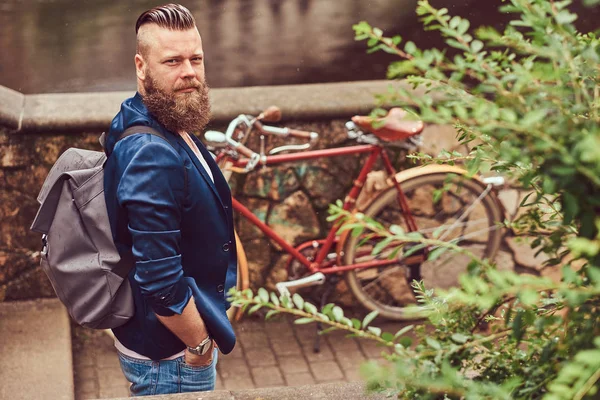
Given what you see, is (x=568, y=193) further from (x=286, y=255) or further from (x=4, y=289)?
(x=4, y=289)

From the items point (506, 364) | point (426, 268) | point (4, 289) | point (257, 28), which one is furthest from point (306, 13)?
point (506, 364)

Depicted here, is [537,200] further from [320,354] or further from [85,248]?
[320,354]

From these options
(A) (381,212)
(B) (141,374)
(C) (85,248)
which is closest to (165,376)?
(B) (141,374)

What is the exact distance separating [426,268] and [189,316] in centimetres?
287

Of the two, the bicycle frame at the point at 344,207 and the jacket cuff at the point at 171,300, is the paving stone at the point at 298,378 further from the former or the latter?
the jacket cuff at the point at 171,300

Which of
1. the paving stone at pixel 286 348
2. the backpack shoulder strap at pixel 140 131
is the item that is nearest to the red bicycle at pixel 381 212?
the paving stone at pixel 286 348

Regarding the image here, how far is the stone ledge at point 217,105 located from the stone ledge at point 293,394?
2421 millimetres

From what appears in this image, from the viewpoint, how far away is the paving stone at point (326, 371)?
5062 mm

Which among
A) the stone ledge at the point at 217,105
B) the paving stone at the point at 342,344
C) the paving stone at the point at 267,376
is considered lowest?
the paving stone at the point at 342,344

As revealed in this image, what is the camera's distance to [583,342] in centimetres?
177

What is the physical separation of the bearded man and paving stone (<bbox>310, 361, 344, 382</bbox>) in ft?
5.83

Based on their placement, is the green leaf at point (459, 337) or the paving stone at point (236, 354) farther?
the paving stone at point (236, 354)

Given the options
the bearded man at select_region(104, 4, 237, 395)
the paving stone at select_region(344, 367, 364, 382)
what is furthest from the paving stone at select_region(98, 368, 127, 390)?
the bearded man at select_region(104, 4, 237, 395)

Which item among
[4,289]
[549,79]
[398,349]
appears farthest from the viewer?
[4,289]
